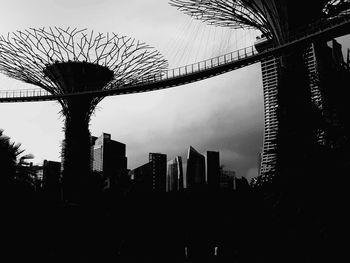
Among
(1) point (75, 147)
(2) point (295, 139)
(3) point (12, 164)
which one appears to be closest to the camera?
(2) point (295, 139)

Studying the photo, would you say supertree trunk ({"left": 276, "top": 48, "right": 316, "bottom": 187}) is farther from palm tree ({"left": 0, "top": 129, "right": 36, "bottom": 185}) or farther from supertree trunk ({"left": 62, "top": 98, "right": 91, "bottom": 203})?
supertree trunk ({"left": 62, "top": 98, "right": 91, "bottom": 203})

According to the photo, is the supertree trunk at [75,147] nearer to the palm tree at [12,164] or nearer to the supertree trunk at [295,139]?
the palm tree at [12,164]

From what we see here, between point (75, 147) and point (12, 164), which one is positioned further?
point (75, 147)

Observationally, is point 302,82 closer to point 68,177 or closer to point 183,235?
point 183,235

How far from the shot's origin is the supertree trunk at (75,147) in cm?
3139

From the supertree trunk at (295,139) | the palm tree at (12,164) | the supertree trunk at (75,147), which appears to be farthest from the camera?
the supertree trunk at (75,147)

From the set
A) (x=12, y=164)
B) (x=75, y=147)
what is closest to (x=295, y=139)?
(x=12, y=164)

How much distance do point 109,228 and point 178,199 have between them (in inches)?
176

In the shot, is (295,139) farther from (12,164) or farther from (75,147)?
(75,147)

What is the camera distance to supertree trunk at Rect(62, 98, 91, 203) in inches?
1236

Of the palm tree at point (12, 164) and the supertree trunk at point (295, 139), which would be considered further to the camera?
the palm tree at point (12, 164)

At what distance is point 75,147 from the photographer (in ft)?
105

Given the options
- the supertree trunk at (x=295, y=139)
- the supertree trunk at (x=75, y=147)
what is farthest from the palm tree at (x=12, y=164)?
the supertree trunk at (x=75, y=147)

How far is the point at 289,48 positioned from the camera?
20406 millimetres
